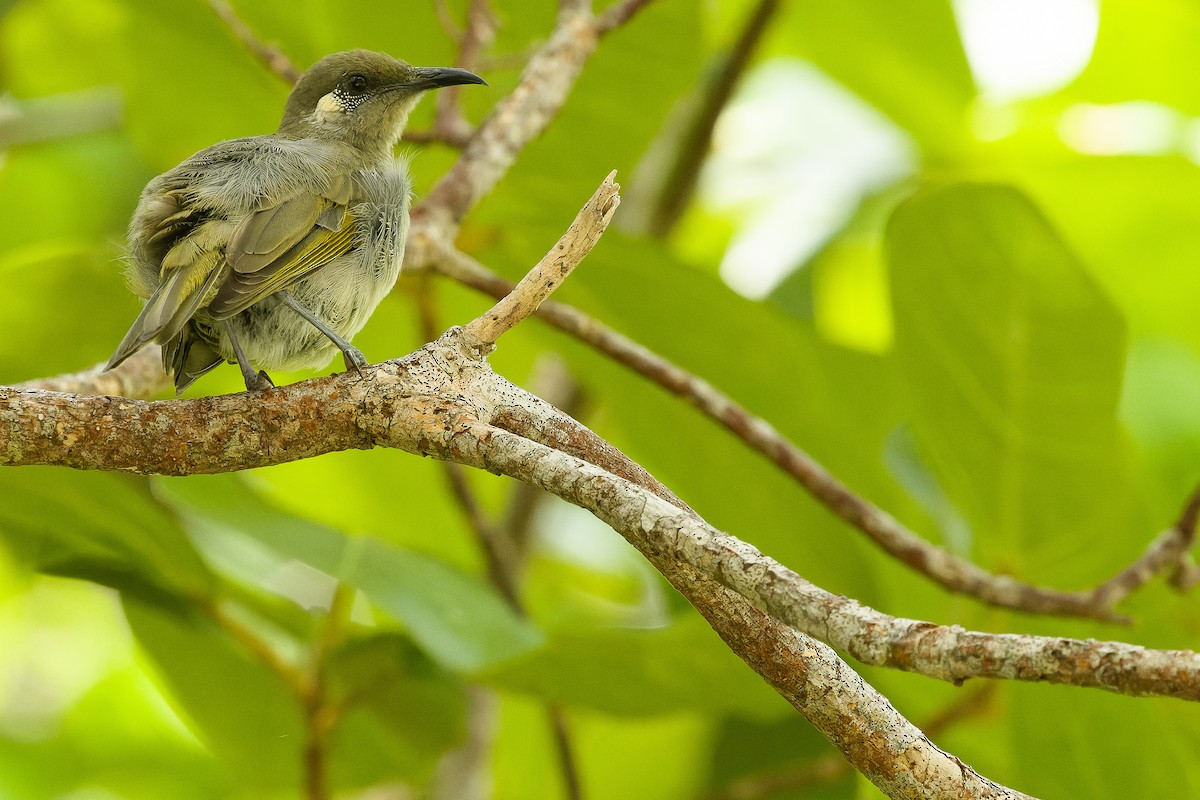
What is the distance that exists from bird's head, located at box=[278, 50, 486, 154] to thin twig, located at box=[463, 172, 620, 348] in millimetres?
1665

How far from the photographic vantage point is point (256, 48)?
142 inches

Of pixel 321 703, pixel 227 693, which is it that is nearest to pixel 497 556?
pixel 321 703

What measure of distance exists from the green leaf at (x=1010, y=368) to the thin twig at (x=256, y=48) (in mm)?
1757

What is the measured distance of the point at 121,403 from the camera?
2.16 m

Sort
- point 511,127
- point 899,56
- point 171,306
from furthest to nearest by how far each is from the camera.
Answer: point 899,56
point 511,127
point 171,306

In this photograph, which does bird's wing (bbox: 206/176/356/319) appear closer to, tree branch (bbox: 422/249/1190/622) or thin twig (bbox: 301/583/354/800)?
tree branch (bbox: 422/249/1190/622)

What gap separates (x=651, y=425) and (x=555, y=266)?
4.95 feet

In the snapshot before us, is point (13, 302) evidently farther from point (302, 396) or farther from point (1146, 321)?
point (1146, 321)

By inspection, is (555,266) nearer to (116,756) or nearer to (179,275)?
(179,275)

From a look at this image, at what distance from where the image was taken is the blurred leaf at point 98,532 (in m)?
2.83

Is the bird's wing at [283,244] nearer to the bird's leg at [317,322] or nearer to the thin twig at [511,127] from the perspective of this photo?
the bird's leg at [317,322]

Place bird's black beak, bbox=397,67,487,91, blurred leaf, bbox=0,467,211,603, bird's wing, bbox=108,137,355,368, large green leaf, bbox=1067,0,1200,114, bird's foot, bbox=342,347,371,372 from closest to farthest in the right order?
1. bird's foot, bbox=342,347,371,372
2. bird's wing, bbox=108,137,355,368
3. blurred leaf, bbox=0,467,211,603
4. bird's black beak, bbox=397,67,487,91
5. large green leaf, bbox=1067,0,1200,114

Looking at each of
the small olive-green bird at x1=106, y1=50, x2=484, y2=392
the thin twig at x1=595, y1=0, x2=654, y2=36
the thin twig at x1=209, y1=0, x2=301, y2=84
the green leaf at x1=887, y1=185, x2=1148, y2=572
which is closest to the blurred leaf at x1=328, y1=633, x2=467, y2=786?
the small olive-green bird at x1=106, y1=50, x2=484, y2=392

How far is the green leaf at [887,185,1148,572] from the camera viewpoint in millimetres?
3213
